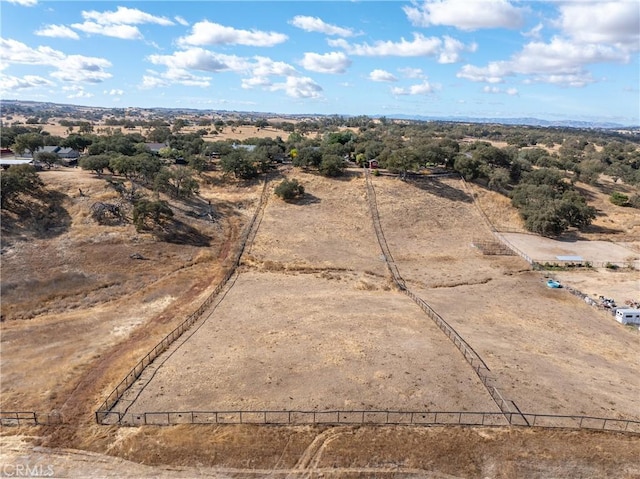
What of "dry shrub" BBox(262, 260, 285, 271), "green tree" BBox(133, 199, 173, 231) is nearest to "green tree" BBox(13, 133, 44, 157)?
"green tree" BBox(133, 199, 173, 231)

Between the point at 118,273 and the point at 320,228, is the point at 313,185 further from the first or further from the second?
the point at 118,273

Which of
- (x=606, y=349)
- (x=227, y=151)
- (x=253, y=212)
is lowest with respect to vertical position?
(x=606, y=349)

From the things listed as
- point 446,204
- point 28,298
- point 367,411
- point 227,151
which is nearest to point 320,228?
point 446,204

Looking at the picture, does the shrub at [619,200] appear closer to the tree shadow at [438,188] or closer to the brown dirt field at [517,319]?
the brown dirt field at [517,319]

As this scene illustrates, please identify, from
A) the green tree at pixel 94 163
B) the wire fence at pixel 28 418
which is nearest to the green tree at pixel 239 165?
the green tree at pixel 94 163

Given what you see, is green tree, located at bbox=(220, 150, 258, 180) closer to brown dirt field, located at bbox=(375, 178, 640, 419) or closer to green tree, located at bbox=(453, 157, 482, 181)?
brown dirt field, located at bbox=(375, 178, 640, 419)
